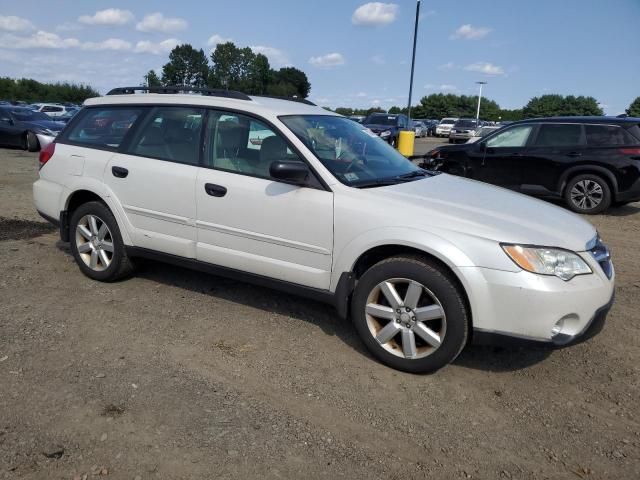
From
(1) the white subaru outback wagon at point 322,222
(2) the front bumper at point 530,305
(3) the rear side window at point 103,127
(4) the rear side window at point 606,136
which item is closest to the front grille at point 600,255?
(1) the white subaru outback wagon at point 322,222

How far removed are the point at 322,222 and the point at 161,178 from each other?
4.93ft

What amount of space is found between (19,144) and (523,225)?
1786 cm

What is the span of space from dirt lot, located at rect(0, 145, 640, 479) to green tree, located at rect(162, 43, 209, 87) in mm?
97960

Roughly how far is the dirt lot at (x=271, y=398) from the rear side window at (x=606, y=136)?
15.9 ft

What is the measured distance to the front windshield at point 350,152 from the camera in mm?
3793

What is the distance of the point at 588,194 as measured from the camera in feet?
28.7

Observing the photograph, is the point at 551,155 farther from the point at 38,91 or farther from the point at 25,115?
the point at 38,91

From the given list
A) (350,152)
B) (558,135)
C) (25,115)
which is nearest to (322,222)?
(350,152)

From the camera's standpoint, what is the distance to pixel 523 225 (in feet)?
10.7

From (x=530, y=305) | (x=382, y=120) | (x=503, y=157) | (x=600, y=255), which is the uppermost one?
(x=382, y=120)

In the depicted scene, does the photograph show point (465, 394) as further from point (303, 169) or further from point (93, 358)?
point (93, 358)

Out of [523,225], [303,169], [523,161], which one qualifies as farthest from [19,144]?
[523,225]

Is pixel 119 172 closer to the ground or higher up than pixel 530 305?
higher up

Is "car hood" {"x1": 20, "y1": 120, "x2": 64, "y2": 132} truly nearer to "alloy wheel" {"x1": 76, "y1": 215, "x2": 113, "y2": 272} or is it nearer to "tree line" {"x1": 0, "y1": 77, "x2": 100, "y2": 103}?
"alloy wheel" {"x1": 76, "y1": 215, "x2": 113, "y2": 272}
